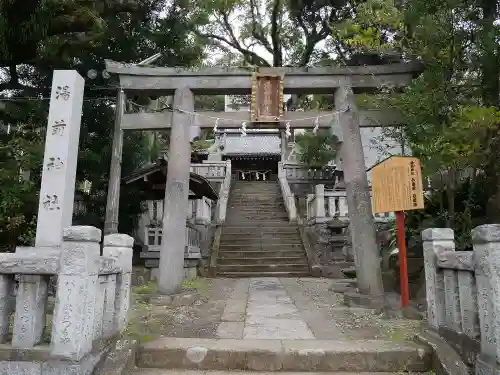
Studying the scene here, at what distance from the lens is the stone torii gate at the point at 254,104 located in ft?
25.5

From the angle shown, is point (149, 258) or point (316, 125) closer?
point (316, 125)

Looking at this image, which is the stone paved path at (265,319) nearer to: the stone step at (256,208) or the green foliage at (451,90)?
the green foliage at (451,90)

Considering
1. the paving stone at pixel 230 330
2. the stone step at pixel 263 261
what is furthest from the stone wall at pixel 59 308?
the stone step at pixel 263 261

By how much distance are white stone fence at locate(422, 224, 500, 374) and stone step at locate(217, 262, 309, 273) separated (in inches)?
301

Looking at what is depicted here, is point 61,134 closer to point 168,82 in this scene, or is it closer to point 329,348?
point 168,82

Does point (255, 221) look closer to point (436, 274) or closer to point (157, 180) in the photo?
point (157, 180)

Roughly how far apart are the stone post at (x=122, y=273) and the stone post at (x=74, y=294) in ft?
2.90

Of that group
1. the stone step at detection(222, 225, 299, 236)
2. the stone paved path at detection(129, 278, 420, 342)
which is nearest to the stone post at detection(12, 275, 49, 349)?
the stone paved path at detection(129, 278, 420, 342)

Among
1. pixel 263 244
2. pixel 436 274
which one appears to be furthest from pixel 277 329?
pixel 263 244

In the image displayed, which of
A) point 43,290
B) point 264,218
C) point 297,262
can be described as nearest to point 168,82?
point 43,290

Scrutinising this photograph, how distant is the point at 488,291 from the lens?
3312mm

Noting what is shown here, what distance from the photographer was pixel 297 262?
12422mm

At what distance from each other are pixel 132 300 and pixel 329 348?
→ 4.37m

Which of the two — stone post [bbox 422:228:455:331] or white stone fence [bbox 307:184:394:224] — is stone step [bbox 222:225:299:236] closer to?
white stone fence [bbox 307:184:394:224]
